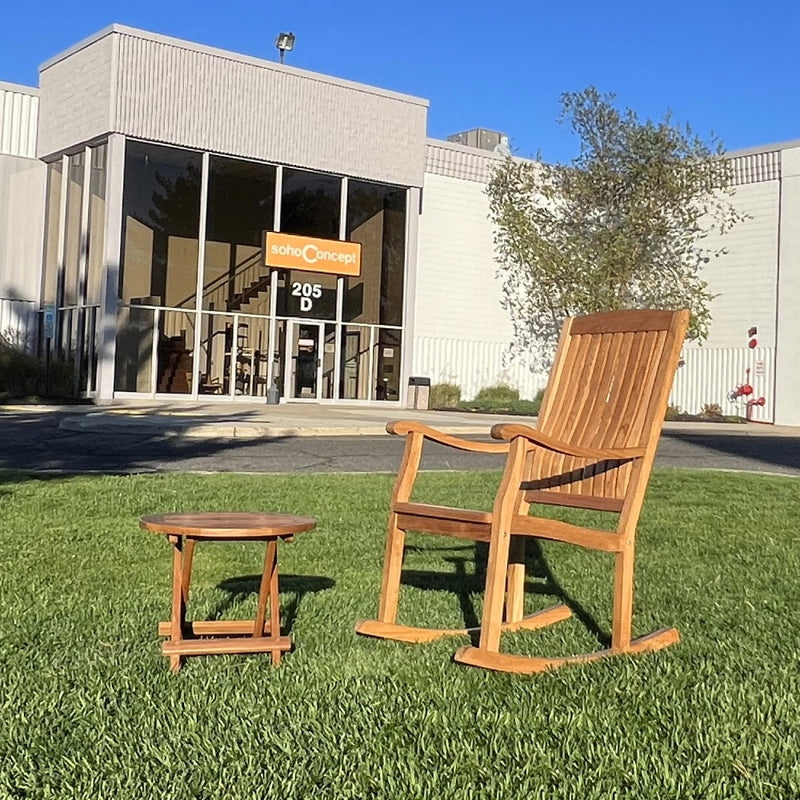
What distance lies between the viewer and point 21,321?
25.8 m

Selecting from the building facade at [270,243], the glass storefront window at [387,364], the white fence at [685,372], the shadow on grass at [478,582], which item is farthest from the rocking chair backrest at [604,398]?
the white fence at [685,372]

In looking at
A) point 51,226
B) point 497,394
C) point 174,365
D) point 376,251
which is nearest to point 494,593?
point 174,365

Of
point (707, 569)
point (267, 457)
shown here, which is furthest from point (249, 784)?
point (267, 457)

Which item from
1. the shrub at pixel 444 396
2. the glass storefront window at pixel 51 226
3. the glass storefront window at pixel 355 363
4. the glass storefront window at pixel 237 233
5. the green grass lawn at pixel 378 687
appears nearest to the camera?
the green grass lawn at pixel 378 687

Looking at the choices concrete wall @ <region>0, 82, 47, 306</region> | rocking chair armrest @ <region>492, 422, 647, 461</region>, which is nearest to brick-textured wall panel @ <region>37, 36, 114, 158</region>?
concrete wall @ <region>0, 82, 47, 306</region>

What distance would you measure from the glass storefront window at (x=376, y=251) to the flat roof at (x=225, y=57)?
232 centimetres

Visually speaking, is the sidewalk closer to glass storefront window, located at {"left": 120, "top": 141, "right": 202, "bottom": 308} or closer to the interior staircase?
the interior staircase

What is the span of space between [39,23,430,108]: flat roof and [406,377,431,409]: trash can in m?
7.25

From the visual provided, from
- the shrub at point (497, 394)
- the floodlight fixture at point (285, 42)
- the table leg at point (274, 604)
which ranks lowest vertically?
the table leg at point (274, 604)

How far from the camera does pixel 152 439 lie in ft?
44.4

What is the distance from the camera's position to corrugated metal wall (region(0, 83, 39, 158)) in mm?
25500

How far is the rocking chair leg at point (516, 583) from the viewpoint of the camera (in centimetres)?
416

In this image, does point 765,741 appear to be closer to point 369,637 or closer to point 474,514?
point 474,514

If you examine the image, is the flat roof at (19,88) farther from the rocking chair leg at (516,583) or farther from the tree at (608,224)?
the rocking chair leg at (516,583)
